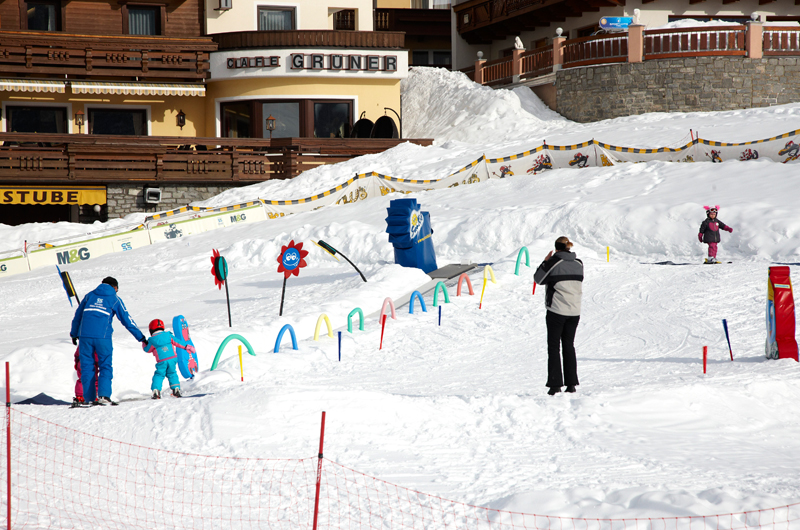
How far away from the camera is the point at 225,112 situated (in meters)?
30.8

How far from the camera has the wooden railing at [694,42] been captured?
26.3m

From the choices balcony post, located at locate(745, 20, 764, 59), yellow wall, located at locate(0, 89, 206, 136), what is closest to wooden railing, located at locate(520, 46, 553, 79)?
balcony post, located at locate(745, 20, 764, 59)

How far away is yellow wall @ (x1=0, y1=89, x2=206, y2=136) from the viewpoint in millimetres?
29328

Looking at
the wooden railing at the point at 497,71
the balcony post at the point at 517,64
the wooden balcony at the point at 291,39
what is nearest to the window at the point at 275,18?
the wooden balcony at the point at 291,39

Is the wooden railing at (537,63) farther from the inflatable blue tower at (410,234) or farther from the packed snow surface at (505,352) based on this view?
the inflatable blue tower at (410,234)

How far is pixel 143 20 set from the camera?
3030 centimetres

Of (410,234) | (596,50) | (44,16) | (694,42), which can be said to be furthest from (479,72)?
(410,234)

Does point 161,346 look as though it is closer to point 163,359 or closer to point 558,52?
point 163,359

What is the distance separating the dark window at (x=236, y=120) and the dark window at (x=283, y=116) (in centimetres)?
76

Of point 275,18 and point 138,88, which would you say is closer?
point 138,88

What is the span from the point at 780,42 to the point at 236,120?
1910 cm

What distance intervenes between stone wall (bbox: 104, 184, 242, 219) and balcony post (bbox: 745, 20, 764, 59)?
1747 cm

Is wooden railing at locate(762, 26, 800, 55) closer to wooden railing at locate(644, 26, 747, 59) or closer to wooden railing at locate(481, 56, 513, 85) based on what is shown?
wooden railing at locate(644, 26, 747, 59)

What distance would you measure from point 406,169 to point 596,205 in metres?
8.69
